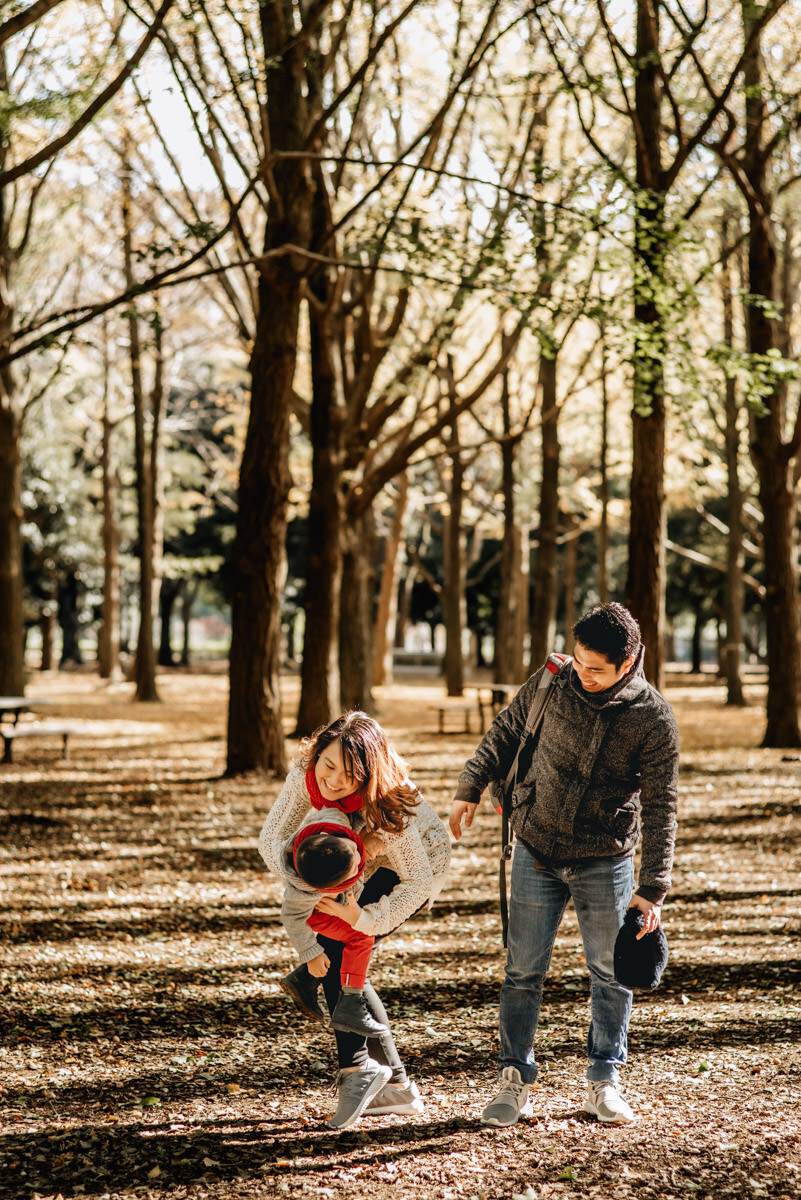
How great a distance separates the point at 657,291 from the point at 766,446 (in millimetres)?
6090

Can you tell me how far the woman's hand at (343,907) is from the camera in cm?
365

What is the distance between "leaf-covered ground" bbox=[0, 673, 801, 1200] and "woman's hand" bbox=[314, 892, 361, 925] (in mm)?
731

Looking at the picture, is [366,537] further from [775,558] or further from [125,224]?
[775,558]

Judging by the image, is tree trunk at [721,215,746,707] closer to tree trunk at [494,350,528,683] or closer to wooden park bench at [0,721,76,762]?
tree trunk at [494,350,528,683]

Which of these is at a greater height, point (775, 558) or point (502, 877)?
point (775, 558)

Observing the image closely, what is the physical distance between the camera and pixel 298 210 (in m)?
11.9

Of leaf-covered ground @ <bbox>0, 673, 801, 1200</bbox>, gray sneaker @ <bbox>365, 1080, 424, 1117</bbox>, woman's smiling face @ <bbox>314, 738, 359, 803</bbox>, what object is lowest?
leaf-covered ground @ <bbox>0, 673, 801, 1200</bbox>

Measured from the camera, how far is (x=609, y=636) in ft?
12.2

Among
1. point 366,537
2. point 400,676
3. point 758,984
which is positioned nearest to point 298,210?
point 758,984

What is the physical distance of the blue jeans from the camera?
3.86 m

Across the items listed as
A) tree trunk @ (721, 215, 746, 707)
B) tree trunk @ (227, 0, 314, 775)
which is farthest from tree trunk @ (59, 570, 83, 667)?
tree trunk @ (227, 0, 314, 775)

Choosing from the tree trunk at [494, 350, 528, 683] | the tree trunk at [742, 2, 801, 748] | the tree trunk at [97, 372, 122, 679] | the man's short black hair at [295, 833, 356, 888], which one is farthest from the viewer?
the tree trunk at [97, 372, 122, 679]

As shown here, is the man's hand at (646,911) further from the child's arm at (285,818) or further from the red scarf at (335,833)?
the child's arm at (285,818)

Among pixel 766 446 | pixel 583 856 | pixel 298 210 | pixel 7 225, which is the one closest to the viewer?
pixel 583 856
